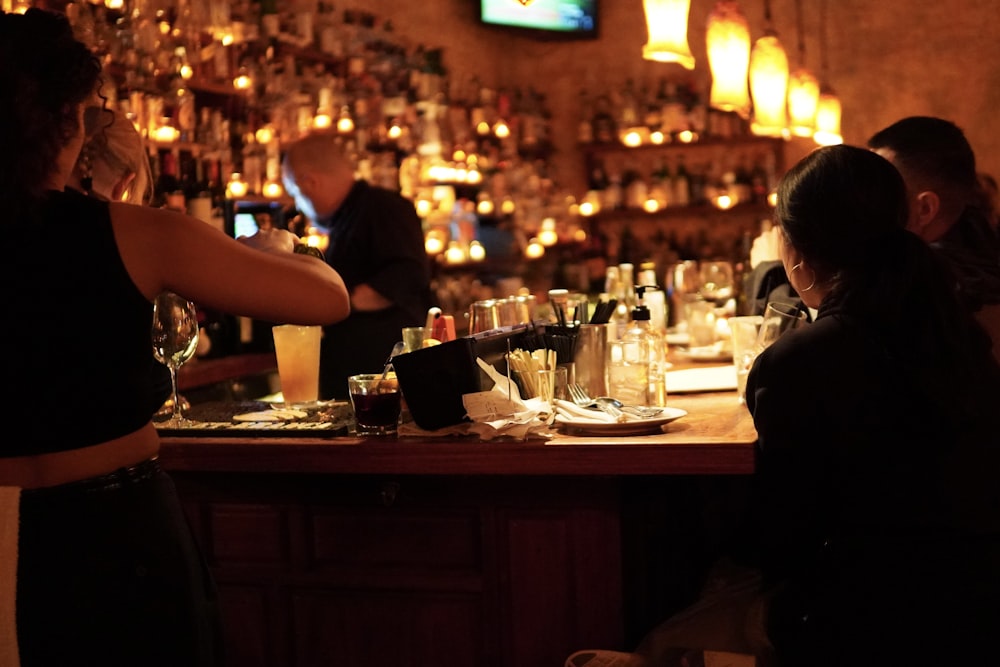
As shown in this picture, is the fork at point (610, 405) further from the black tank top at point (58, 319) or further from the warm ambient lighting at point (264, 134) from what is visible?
the warm ambient lighting at point (264, 134)

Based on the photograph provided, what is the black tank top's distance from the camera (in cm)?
161

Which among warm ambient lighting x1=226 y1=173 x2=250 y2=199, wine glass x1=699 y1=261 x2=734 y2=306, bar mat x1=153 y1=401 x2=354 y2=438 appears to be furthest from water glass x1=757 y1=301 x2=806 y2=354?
warm ambient lighting x1=226 y1=173 x2=250 y2=199

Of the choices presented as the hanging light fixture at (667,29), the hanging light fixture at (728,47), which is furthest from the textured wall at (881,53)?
the hanging light fixture at (667,29)

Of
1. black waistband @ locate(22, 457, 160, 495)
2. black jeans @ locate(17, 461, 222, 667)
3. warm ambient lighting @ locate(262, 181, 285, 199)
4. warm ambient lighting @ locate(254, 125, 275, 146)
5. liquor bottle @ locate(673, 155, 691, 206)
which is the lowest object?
black jeans @ locate(17, 461, 222, 667)

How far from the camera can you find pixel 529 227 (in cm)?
812

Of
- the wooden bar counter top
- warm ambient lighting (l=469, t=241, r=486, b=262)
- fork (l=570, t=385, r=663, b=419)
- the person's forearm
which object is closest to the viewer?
the wooden bar counter top

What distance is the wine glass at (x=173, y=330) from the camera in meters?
2.61

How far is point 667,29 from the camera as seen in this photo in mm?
3340

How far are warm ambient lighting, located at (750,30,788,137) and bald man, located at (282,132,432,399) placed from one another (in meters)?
1.54

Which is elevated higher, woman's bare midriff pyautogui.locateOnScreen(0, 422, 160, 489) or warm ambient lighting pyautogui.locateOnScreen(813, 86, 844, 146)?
warm ambient lighting pyautogui.locateOnScreen(813, 86, 844, 146)

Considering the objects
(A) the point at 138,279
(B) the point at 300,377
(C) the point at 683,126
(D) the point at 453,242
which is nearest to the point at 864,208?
(A) the point at 138,279

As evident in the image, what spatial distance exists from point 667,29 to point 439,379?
1.51 m

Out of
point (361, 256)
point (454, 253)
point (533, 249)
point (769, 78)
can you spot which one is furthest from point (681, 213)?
point (361, 256)

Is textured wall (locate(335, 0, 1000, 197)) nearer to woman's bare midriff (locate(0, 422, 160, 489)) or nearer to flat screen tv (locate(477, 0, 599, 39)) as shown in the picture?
flat screen tv (locate(477, 0, 599, 39))
